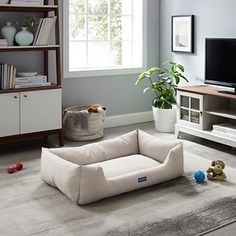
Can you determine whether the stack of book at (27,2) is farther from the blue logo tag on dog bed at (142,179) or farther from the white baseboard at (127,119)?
the blue logo tag on dog bed at (142,179)

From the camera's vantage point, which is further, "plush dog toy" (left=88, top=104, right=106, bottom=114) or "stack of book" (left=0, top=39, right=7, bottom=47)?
"plush dog toy" (left=88, top=104, right=106, bottom=114)

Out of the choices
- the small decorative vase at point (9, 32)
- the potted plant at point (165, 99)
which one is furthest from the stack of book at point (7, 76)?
the potted plant at point (165, 99)

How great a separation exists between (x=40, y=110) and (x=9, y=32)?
84 centimetres

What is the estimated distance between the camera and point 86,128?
475cm

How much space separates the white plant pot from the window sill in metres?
0.66

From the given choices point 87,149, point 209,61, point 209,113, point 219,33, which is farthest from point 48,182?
point 219,33

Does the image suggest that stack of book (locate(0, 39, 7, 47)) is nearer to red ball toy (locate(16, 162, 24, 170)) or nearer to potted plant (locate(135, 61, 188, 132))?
red ball toy (locate(16, 162, 24, 170))

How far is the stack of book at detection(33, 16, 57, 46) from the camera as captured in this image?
4.39 m

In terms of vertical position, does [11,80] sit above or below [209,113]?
above

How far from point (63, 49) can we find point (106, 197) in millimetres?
2466

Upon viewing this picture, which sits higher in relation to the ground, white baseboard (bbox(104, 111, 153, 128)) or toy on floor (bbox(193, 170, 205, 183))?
white baseboard (bbox(104, 111, 153, 128))

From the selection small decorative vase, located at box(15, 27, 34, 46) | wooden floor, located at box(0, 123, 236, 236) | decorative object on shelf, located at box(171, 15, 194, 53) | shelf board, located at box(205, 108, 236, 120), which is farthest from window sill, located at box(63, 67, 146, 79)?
shelf board, located at box(205, 108, 236, 120)

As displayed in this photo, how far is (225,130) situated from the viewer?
4.31 m

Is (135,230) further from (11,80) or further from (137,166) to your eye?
(11,80)
